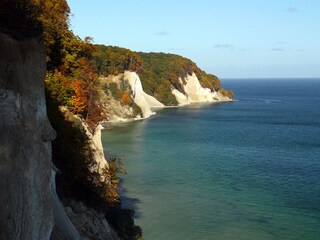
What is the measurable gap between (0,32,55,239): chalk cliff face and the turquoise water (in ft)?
60.4

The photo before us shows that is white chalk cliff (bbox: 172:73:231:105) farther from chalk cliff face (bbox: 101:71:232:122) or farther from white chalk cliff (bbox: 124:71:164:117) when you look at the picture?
white chalk cliff (bbox: 124:71:164:117)

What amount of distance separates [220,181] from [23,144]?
33.4 m

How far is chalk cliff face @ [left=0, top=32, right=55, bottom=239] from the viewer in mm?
8930

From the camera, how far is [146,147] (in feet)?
193

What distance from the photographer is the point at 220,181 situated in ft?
133

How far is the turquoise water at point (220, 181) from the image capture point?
29.4 m

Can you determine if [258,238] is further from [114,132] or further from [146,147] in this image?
[114,132]

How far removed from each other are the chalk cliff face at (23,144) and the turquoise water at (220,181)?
1841 cm

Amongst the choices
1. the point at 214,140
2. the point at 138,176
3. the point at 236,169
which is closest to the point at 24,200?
the point at 138,176

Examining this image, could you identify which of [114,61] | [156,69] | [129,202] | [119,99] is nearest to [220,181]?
[129,202]

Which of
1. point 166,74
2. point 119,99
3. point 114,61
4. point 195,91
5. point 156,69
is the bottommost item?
point 119,99

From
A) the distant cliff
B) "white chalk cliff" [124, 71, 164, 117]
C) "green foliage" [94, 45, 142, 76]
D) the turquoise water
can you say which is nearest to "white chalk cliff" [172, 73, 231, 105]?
the distant cliff

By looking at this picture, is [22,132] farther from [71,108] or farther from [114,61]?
[114,61]

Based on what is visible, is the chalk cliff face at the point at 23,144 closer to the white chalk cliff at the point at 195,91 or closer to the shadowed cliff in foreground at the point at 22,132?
the shadowed cliff in foreground at the point at 22,132
